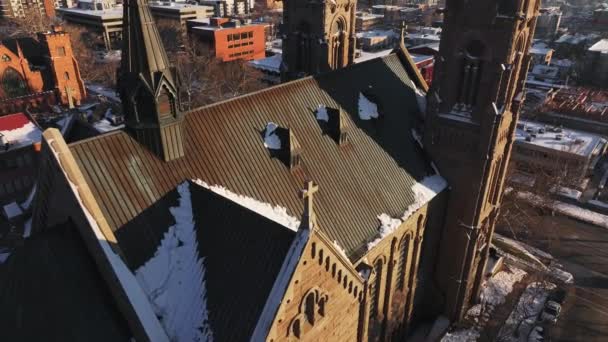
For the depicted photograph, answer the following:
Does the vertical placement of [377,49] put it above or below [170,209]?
below

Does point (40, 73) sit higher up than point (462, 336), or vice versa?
point (40, 73)

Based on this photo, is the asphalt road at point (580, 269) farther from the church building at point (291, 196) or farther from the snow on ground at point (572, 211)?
the church building at point (291, 196)

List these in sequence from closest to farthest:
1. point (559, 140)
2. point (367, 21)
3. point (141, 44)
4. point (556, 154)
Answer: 1. point (141, 44)
2. point (556, 154)
3. point (559, 140)
4. point (367, 21)

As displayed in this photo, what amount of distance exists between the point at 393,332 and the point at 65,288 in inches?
868

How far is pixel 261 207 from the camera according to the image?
64.0 ft

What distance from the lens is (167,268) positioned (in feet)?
53.8

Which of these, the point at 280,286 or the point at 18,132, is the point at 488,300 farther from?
the point at 18,132

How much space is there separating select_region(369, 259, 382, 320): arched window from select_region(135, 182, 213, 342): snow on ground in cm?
1144


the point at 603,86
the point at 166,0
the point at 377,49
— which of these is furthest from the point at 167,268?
the point at 166,0

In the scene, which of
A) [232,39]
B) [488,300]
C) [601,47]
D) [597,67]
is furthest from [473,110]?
[601,47]

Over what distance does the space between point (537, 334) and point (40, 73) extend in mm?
86971

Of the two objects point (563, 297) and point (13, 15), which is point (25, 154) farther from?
point (13, 15)

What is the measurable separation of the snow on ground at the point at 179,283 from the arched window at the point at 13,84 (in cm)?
7587

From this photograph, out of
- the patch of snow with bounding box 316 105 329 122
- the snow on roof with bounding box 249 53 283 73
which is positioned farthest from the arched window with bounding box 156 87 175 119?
the snow on roof with bounding box 249 53 283 73
